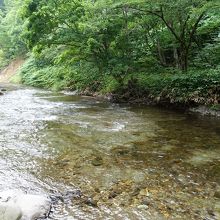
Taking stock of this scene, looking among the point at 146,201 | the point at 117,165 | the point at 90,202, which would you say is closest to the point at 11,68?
the point at 117,165

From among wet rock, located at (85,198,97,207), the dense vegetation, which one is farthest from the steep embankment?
wet rock, located at (85,198,97,207)

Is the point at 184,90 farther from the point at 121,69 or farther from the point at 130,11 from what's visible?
the point at 130,11

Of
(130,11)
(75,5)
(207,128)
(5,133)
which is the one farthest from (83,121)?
(75,5)

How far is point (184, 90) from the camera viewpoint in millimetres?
12023

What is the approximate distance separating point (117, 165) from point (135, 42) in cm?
1003

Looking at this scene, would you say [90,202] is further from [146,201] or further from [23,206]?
[23,206]

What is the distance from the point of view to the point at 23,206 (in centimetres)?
409

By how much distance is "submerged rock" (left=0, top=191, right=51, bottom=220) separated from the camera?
3.82 m

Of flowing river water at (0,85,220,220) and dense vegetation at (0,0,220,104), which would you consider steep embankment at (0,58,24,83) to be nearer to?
dense vegetation at (0,0,220,104)

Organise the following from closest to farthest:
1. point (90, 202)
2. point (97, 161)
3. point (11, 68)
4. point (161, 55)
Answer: point (90, 202) < point (97, 161) < point (161, 55) < point (11, 68)

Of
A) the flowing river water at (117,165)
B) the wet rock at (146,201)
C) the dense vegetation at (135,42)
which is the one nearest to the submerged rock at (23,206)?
the flowing river water at (117,165)

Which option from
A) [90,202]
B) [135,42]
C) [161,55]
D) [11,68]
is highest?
[135,42]

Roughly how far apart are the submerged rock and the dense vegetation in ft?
27.8

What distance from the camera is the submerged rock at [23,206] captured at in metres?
3.82
